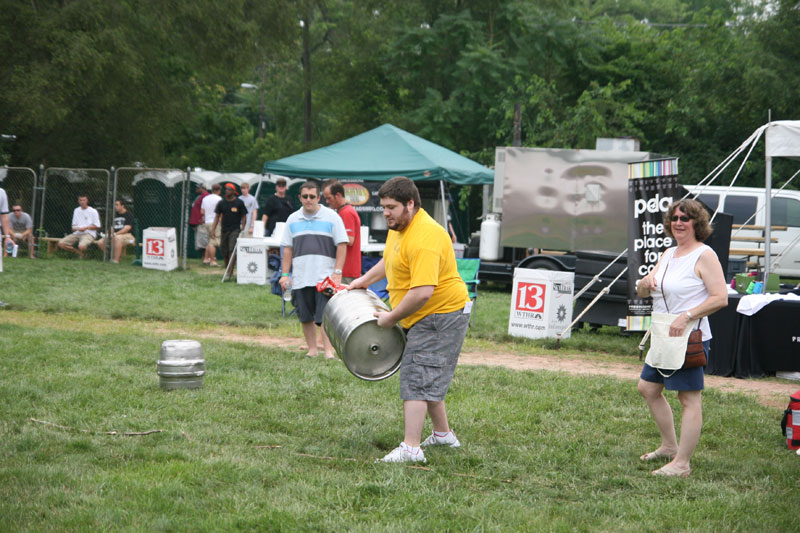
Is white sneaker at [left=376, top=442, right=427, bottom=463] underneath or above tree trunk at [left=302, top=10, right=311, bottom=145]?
underneath

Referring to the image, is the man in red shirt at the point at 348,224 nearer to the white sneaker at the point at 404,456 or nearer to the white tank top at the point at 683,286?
the white sneaker at the point at 404,456

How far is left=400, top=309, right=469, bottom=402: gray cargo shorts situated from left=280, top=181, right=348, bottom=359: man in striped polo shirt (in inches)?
129

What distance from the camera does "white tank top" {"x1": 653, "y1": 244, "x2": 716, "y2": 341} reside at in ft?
17.2

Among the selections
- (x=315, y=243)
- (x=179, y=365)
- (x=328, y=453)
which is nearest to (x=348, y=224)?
(x=315, y=243)

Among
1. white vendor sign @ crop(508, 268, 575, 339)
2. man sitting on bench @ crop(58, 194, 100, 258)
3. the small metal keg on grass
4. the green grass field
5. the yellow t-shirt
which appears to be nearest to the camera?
the green grass field

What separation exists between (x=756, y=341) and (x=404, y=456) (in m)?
5.58

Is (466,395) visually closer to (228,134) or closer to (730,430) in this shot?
(730,430)

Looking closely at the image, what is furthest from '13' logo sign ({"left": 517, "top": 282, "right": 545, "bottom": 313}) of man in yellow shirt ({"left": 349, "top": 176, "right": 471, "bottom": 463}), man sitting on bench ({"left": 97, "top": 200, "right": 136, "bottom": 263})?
man sitting on bench ({"left": 97, "top": 200, "right": 136, "bottom": 263})

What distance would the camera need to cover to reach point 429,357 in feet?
17.6

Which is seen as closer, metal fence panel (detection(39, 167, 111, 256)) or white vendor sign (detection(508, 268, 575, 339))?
white vendor sign (detection(508, 268, 575, 339))

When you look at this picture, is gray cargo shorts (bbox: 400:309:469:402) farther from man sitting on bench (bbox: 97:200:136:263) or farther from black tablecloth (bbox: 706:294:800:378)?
man sitting on bench (bbox: 97:200:136:263)

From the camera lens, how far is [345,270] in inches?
360

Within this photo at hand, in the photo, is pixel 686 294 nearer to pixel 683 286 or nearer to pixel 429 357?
pixel 683 286

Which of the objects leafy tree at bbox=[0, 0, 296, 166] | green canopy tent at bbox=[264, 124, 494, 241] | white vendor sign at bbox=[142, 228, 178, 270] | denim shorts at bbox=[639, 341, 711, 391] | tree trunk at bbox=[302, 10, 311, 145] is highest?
tree trunk at bbox=[302, 10, 311, 145]
